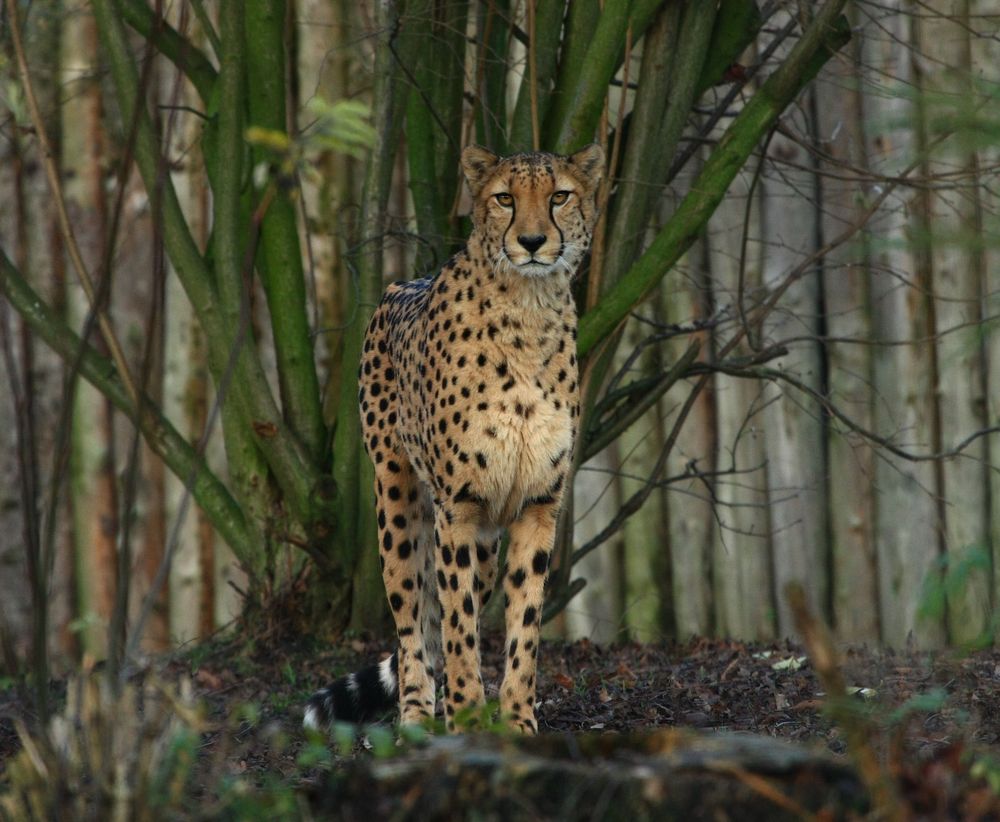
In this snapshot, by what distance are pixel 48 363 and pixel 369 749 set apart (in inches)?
158

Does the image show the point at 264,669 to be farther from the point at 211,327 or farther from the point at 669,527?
the point at 669,527

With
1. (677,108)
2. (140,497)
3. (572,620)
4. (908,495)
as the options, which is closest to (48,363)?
(140,497)

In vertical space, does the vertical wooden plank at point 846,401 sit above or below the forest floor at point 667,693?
above

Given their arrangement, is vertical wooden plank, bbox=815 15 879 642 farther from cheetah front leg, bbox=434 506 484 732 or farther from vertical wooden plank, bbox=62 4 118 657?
vertical wooden plank, bbox=62 4 118 657

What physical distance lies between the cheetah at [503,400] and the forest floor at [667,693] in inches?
12.7

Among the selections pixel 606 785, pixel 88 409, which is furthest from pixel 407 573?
pixel 88 409

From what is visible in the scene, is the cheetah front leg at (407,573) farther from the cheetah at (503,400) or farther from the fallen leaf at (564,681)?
the fallen leaf at (564,681)

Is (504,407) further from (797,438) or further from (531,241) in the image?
(797,438)

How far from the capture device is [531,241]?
152 inches

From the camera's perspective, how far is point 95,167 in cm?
739

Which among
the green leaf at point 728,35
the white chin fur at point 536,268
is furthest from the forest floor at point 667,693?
the green leaf at point 728,35

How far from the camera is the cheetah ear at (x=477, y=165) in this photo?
417 centimetres

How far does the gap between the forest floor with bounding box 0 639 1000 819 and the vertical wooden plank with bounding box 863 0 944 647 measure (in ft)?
3.55

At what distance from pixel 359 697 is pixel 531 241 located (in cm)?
145
